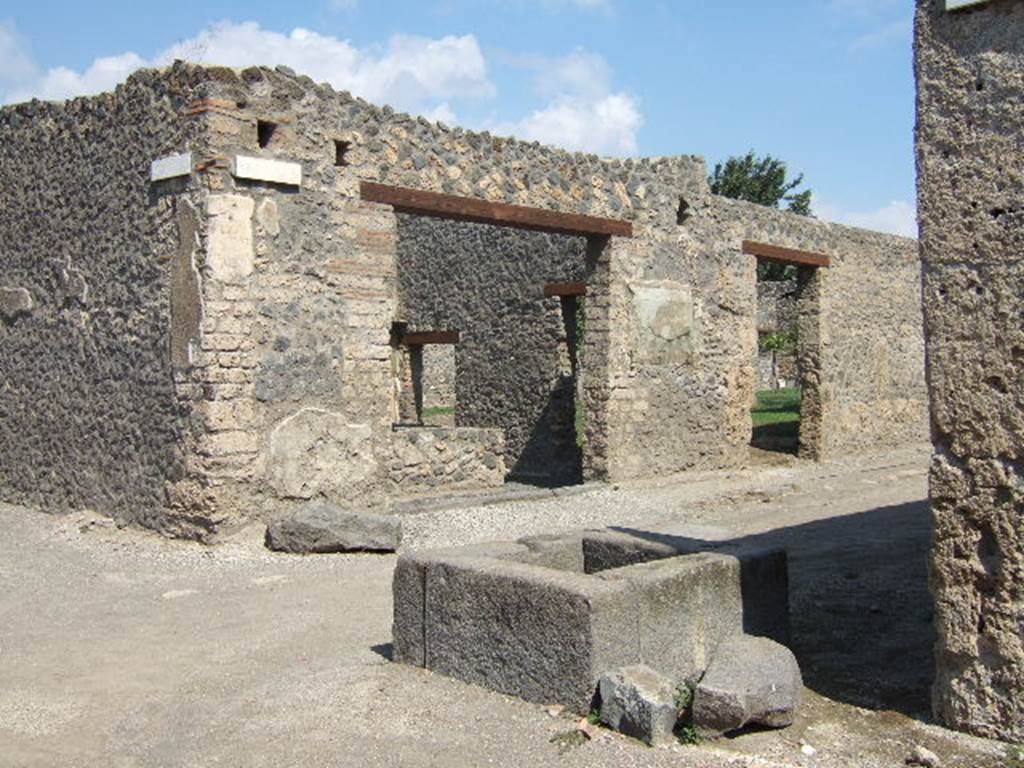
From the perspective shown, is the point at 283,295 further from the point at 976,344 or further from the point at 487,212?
the point at 976,344

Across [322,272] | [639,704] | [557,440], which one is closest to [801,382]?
[557,440]

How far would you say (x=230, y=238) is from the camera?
304 inches

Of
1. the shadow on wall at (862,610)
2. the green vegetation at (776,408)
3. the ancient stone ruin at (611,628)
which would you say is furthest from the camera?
the green vegetation at (776,408)

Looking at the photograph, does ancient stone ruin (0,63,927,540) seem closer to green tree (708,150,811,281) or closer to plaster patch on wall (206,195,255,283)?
plaster patch on wall (206,195,255,283)

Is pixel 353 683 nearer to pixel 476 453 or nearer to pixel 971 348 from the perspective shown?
pixel 971 348

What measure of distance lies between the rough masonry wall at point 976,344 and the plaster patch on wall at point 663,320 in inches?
280

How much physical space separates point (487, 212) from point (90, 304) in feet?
10.9

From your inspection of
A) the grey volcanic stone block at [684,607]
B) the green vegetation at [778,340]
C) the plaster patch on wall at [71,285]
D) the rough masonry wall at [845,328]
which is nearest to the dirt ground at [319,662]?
the grey volcanic stone block at [684,607]

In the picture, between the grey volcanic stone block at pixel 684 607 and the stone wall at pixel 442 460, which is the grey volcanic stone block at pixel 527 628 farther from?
the stone wall at pixel 442 460

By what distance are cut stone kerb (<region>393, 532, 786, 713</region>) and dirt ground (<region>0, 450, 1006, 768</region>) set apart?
0.14m

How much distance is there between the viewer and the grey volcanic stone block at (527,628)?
4074mm

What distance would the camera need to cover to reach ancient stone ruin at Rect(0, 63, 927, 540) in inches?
305

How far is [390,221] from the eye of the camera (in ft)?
28.9

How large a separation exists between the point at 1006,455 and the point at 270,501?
544 cm
